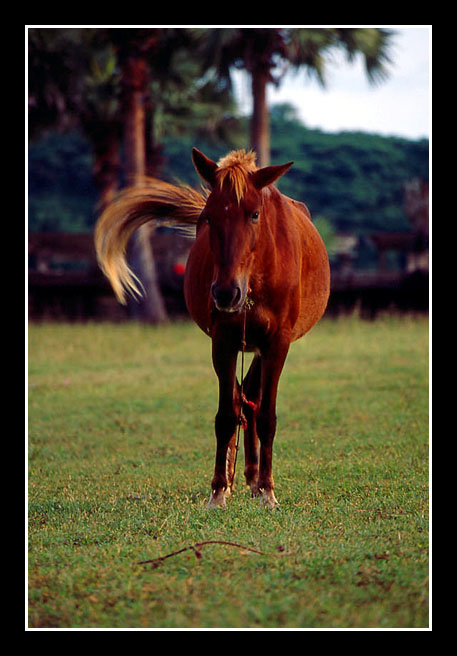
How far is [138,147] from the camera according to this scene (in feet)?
64.2

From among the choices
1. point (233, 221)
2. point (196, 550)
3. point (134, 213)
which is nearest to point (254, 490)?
point (196, 550)

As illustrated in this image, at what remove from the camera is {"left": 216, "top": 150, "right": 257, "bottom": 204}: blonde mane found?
4.66 m

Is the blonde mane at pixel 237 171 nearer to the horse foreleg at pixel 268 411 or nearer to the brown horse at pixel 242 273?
the brown horse at pixel 242 273

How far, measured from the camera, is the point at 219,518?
16.7 ft

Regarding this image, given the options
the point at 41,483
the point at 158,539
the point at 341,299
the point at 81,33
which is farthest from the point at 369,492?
the point at 81,33

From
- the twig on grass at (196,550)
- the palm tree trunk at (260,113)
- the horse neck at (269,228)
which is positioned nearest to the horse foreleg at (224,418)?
the horse neck at (269,228)

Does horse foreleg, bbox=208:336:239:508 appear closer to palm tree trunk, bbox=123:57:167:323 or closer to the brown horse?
the brown horse

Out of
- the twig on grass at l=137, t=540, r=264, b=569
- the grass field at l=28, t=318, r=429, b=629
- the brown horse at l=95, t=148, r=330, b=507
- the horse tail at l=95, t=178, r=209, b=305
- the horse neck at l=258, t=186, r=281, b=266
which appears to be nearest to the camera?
the grass field at l=28, t=318, r=429, b=629

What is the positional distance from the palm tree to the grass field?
367 inches

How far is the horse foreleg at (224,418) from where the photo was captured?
5203mm

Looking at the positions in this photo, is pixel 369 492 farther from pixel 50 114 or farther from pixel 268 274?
pixel 50 114

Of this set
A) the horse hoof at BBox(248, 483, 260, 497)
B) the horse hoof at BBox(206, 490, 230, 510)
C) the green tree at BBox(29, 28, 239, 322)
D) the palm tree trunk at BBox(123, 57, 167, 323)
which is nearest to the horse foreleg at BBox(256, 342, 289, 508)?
→ the horse hoof at BBox(248, 483, 260, 497)

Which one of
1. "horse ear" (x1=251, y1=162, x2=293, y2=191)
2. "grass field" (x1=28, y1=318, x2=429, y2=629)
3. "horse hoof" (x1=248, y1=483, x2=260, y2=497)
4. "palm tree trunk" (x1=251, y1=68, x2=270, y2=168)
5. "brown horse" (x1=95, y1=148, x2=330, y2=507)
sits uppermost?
"palm tree trunk" (x1=251, y1=68, x2=270, y2=168)

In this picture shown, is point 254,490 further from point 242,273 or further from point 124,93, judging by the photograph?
point 124,93
